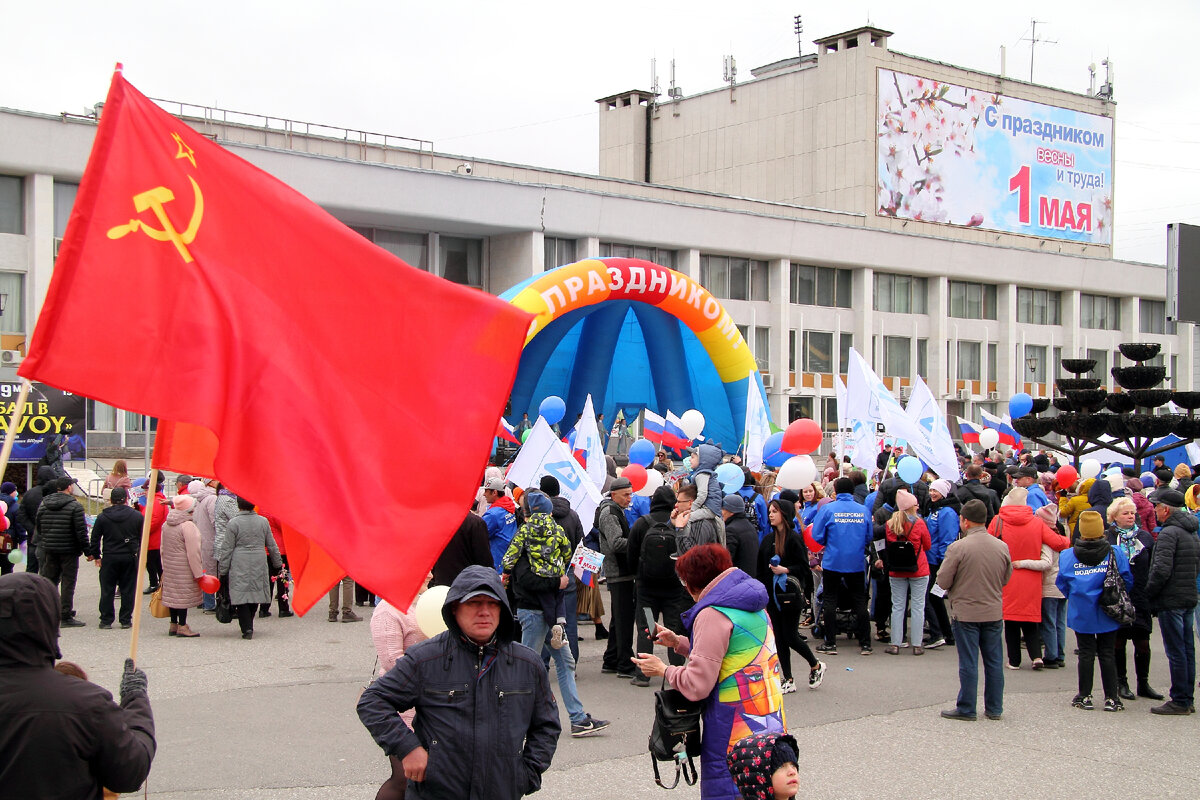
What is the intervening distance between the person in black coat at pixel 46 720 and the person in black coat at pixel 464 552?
19.1ft

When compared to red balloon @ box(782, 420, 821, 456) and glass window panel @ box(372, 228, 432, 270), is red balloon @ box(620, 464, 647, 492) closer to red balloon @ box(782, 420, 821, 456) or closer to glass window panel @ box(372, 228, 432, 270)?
red balloon @ box(782, 420, 821, 456)

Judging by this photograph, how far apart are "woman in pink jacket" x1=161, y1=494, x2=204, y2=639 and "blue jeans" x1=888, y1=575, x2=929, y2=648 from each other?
711 cm

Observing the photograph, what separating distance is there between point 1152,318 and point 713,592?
66306 millimetres

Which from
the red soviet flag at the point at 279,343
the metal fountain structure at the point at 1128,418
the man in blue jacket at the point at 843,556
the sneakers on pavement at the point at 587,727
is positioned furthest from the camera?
the metal fountain structure at the point at 1128,418

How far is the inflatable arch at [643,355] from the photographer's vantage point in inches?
828

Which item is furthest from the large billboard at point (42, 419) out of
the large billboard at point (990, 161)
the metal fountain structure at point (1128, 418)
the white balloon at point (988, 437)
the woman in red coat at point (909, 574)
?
the large billboard at point (990, 161)

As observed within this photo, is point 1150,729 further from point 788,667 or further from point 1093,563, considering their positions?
point 788,667

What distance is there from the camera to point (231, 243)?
479cm

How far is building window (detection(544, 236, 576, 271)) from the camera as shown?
43.6 metres

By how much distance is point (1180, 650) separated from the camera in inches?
368

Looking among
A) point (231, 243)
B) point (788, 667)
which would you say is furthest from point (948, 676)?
point (231, 243)

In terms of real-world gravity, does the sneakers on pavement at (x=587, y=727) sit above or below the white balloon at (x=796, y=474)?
below

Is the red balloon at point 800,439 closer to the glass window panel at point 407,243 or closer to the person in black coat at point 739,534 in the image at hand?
the person in black coat at point 739,534

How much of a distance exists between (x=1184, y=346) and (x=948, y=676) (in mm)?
62390
